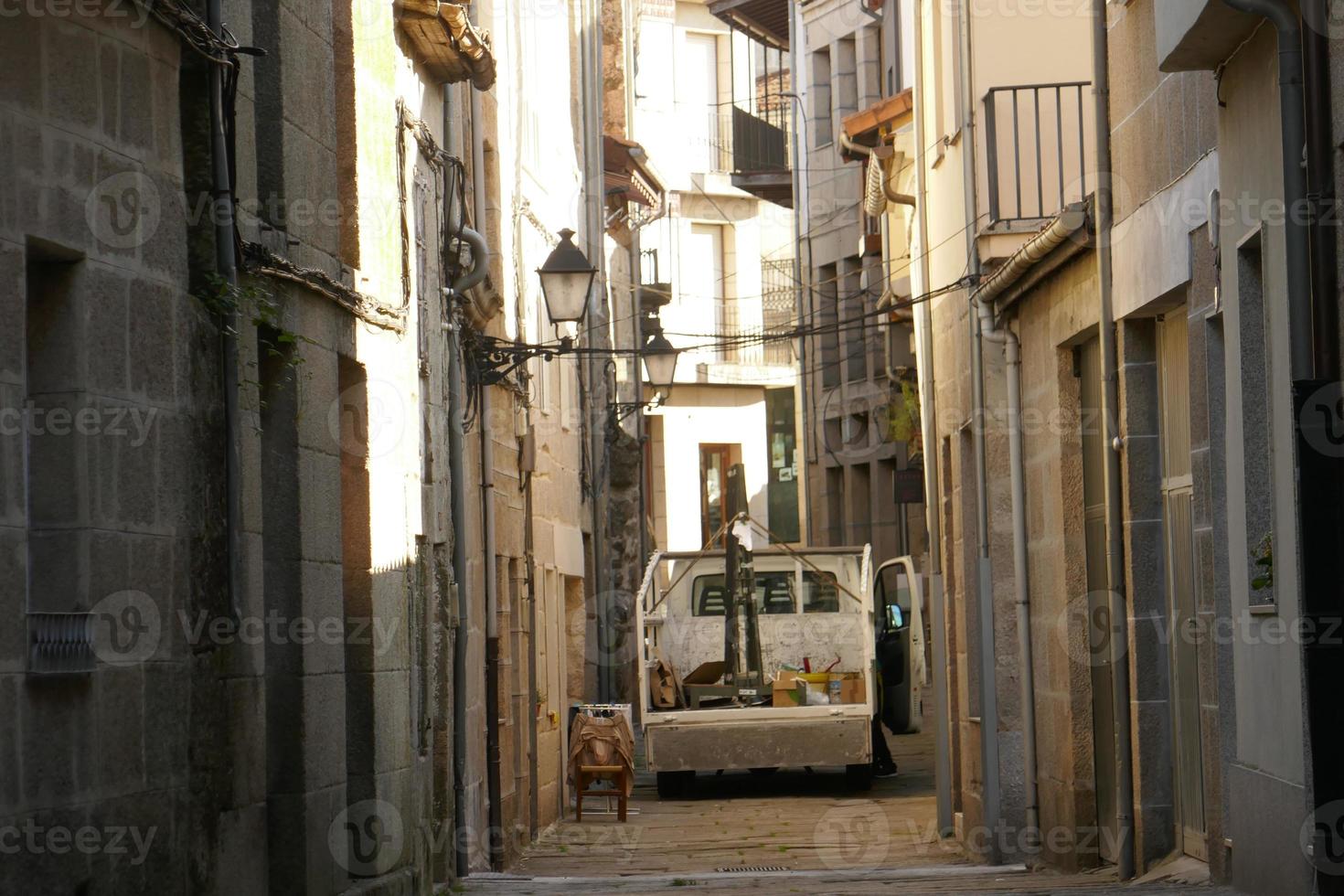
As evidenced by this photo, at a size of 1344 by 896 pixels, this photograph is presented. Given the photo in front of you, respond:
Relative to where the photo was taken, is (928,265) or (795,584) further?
(795,584)

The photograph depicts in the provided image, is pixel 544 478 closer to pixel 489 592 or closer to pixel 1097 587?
pixel 489 592

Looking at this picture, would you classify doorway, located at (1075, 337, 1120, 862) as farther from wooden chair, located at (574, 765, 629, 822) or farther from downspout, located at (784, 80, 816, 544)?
downspout, located at (784, 80, 816, 544)

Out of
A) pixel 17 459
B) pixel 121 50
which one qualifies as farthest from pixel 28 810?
pixel 121 50

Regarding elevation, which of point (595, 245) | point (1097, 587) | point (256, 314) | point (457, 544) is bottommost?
point (1097, 587)

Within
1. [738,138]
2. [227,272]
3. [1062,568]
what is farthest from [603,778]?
[738,138]

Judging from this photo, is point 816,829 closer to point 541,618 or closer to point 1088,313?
point 541,618

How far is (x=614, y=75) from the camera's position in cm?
3312

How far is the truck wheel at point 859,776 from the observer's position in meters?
24.1

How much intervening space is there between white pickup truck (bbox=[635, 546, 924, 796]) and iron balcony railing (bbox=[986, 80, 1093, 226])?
7.78m

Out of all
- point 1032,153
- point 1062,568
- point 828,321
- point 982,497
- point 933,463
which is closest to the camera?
point 1062,568

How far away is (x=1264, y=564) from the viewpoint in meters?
8.76

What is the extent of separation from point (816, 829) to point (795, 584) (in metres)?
7.31

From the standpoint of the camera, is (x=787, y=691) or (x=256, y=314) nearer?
(x=256, y=314)

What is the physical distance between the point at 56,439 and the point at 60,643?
25.7 inches
